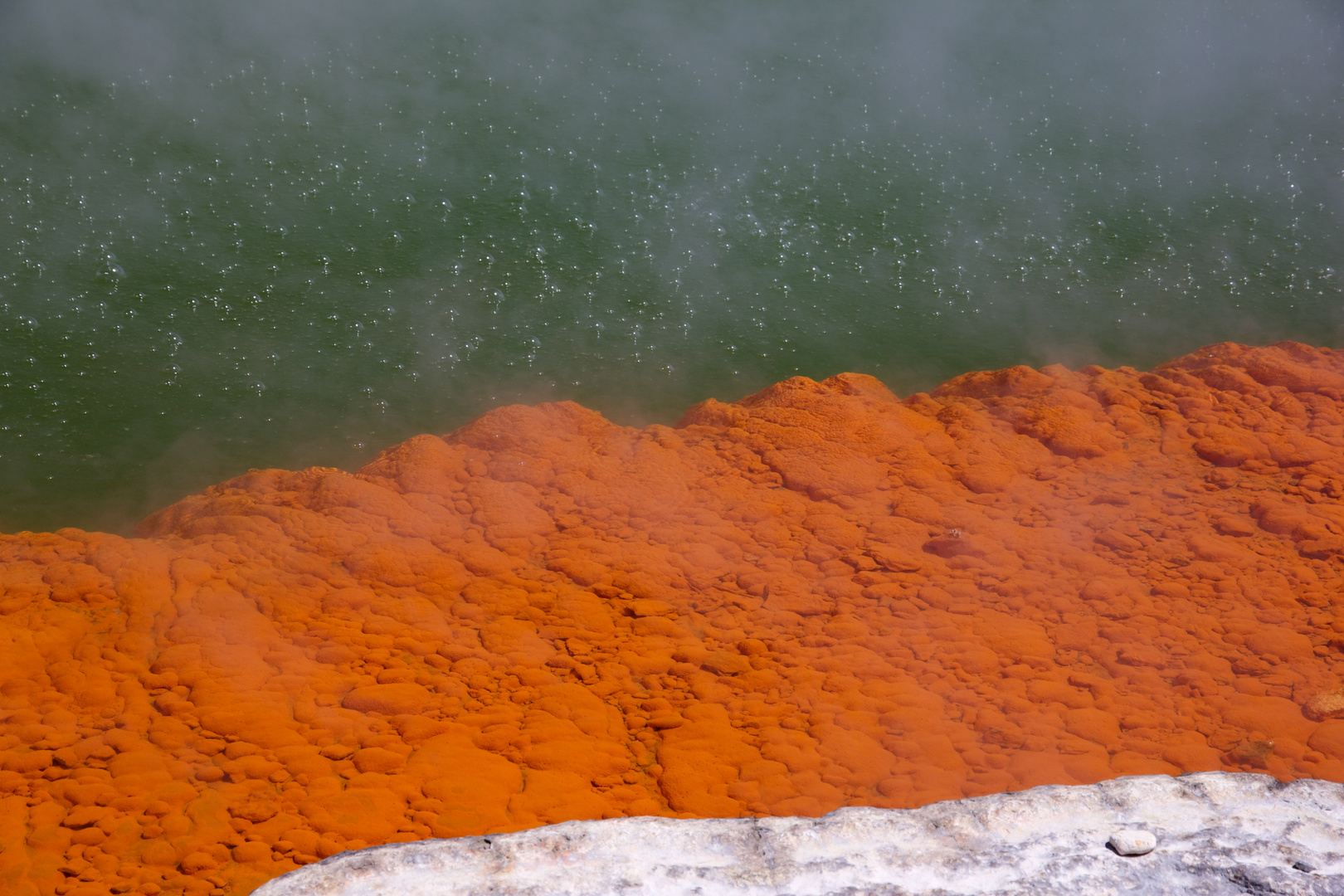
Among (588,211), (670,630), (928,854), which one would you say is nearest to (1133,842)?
(928,854)

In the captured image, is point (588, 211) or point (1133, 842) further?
point (588, 211)

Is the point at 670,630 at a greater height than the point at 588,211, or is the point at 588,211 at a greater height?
the point at 588,211

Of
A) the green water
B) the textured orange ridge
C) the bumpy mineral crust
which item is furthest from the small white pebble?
the green water

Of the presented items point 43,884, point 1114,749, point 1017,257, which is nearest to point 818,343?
point 1017,257

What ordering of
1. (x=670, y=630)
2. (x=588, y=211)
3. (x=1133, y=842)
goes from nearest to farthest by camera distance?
(x=1133, y=842) → (x=670, y=630) → (x=588, y=211)

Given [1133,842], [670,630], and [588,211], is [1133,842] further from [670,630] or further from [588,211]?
[588,211]
